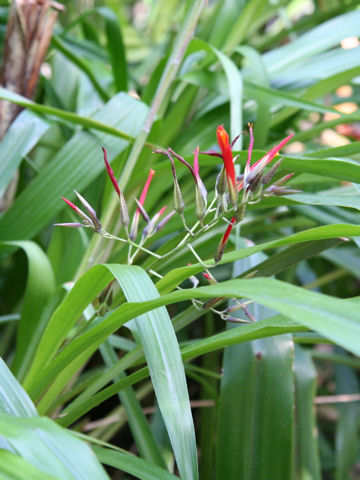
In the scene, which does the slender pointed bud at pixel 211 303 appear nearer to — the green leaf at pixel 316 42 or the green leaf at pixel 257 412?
the green leaf at pixel 257 412

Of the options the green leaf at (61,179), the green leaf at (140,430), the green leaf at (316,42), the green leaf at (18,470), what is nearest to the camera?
the green leaf at (18,470)

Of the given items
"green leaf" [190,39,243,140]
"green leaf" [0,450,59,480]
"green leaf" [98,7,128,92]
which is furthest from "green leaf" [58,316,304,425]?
"green leaf" [98,7,128,92]

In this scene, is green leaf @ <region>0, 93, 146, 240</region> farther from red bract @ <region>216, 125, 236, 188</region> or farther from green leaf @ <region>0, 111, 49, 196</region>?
red bract @ <region>216, 125, 236, 188</region>

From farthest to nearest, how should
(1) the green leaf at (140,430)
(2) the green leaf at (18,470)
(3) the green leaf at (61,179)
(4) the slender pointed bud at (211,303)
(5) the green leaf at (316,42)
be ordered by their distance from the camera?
(5) the green leaf at (316,42) → (3) the green leaf at (61,179) → (1) the green leaf at (140,430) → (4) the slender pointed bud at (211,303) → (2) the green leaf at (18,470)

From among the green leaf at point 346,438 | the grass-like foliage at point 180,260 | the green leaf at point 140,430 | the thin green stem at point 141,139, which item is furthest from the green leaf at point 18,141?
the green leaf at point 346,438

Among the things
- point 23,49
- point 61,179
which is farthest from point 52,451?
point 23,49

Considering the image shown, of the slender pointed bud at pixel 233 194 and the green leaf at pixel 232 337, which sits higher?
the slender pointed bud at pixel 233 194

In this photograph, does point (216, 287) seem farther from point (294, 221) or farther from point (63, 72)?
point (63, 72)
